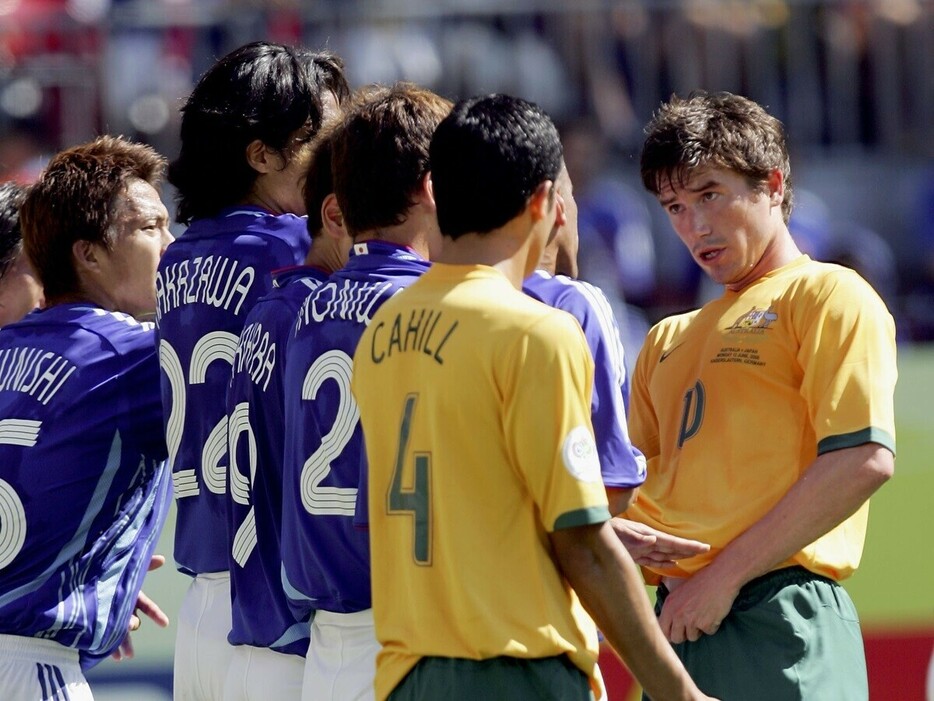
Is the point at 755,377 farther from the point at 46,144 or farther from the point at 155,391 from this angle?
the point at 46,144

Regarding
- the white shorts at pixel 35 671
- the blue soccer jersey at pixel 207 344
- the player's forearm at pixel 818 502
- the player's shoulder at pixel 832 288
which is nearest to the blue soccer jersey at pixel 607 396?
the player's forearm at pixel 818 502

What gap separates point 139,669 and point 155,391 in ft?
9.85

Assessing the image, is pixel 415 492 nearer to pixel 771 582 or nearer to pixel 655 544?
pixel 655 544

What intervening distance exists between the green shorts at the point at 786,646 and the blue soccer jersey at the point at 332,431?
2.96 feet

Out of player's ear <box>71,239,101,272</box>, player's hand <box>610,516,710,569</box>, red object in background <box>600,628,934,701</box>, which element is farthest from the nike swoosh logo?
red object in background <box>600,628,934,701</box>

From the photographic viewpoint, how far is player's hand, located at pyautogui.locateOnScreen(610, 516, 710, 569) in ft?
10.9

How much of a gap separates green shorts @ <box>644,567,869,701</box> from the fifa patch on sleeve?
1.05 m

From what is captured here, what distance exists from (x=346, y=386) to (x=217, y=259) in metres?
0.69

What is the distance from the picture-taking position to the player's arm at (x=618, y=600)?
8.46 feet

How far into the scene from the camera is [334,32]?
29.8 feet

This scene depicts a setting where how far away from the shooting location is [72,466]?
3.78 meters

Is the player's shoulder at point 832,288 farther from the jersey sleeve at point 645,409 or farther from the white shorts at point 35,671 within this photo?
the white shorts at point 35,671

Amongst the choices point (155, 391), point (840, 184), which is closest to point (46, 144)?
point (840, 184)

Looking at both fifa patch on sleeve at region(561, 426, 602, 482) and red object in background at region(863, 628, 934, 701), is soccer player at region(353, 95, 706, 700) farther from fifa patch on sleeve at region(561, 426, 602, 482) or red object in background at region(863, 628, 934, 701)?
red object in background at region(863, 628, 934, 701)
